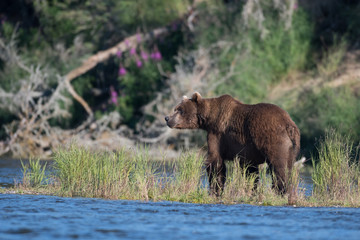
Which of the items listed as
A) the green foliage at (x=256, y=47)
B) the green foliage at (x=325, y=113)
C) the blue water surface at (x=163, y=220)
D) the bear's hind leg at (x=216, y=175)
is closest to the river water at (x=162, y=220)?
the blue water surface at (x=163, y=220)

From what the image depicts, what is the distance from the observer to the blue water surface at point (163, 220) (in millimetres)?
7844

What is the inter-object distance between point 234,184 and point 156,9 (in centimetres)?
1478

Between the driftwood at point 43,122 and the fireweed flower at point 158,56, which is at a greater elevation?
the fireweed flower at point 158,56

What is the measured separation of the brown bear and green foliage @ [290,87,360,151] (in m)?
6.09

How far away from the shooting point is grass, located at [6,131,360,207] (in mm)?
10422

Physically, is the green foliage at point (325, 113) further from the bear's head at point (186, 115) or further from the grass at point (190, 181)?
the grass at point (190, 181)

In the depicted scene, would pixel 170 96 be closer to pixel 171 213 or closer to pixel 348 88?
pixel 348 88

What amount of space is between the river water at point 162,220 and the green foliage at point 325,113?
8.00 meters

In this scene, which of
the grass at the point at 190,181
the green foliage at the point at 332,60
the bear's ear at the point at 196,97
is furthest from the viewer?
the green foliage at the point at 332,60

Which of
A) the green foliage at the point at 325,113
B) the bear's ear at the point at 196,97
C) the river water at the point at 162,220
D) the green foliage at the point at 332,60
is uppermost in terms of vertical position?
the green foliage at the point at 332,60

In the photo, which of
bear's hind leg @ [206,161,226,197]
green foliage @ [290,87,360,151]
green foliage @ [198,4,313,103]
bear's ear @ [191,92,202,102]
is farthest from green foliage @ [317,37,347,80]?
bear's hind leg @ [206,161,226,197]

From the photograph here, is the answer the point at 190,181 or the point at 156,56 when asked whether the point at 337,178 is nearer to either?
the point at 190,181

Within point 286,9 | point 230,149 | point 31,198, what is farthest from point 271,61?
point 31,198

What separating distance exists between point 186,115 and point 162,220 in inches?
145
